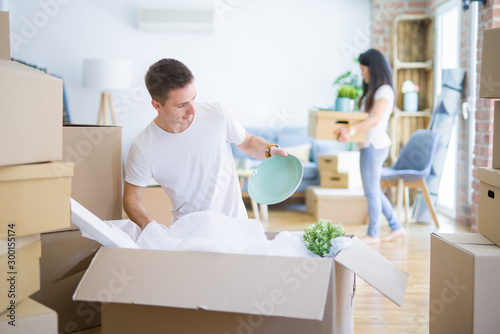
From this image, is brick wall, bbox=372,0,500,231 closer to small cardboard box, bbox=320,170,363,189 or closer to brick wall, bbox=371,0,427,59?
brick wall, bbox=371,0,427,59

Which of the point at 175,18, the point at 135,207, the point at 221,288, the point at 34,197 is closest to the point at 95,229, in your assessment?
the point at 34,197

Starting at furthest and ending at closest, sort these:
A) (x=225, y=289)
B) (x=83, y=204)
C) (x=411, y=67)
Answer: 1. (x=411, y=67)
2. (x=83, y=204)
3. (x=225, y=289)

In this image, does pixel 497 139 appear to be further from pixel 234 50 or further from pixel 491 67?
pixel 234 50

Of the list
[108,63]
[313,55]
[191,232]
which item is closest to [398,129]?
[313,55]

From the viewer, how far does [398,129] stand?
5891 millimetres

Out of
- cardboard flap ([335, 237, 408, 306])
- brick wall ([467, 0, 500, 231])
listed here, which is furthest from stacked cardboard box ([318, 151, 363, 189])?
cardboard flap ([335, 237, 408, 306])

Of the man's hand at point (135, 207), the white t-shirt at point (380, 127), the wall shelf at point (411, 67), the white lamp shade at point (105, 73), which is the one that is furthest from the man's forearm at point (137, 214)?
the wall shelf at point (411, 67)

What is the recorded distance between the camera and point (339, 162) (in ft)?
17.3

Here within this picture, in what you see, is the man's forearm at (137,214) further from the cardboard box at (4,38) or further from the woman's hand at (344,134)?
the woman's hand at (344,134)

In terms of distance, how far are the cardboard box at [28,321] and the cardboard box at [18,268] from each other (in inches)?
1.4

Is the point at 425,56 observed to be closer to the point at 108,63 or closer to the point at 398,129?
the point at 398,129

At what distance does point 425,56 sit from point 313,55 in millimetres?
1308

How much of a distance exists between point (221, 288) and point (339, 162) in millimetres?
4065

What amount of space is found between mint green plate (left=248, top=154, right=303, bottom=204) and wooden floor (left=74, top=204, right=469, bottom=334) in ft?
2.39
